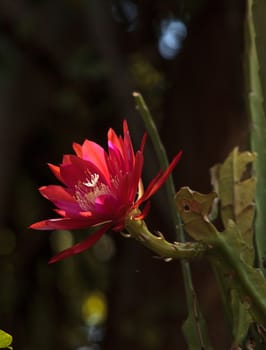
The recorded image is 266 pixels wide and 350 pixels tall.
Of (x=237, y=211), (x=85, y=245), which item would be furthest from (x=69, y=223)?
(x=237, y=211)

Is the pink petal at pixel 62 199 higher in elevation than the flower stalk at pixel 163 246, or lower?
higher

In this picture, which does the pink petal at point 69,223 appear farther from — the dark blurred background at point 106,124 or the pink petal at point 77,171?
the dark blurred background at point 106,124

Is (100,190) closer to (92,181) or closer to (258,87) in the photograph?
(92,181)

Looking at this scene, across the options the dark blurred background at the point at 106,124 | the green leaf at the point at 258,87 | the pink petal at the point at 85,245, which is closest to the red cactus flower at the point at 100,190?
the pink petal at the point at 85,245

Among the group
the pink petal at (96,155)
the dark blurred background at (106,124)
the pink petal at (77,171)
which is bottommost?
the pink petal at (77,171)

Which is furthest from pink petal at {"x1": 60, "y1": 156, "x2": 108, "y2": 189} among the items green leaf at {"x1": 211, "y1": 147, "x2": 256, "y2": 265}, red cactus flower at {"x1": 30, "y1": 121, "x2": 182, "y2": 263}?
green leaf at {"x1": 211, "y1": 147, "x2": 256, "y2": 265}

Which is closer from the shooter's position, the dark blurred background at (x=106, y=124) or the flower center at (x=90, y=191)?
the flower center at (x=90, y=191)

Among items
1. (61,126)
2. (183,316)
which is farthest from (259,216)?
(61,126)

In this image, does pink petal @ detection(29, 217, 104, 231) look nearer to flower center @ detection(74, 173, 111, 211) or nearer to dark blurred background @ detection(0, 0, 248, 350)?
flower center @ detection(74, 173, 111, 211)
